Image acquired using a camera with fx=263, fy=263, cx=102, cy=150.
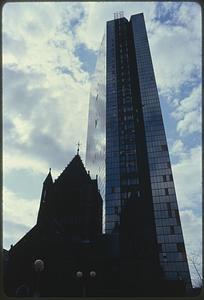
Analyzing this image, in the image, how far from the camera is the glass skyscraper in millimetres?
66500

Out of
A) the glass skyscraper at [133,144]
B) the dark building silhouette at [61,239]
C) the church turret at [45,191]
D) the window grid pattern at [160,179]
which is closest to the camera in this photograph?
the dark building silhouette at [61,239]

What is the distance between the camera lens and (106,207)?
72.6 m

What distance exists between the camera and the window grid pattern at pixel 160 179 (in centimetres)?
6391

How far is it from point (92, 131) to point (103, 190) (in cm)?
3247

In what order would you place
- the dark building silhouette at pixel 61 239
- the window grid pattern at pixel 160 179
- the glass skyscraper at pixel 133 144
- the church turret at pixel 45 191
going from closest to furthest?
the dark building silhouette at pixel 61 239, the church turret at pixel 45 191, the window grid pattern at pixel 160 179, the glass skyscraper at pixel 133 144

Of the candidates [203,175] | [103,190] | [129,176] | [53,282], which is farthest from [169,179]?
[203,175]

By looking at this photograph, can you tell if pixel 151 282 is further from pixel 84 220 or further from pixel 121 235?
pixel 84 220

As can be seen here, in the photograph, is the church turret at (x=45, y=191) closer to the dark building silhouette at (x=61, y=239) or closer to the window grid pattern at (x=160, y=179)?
the dark building silhouette at (x=61, y=239)

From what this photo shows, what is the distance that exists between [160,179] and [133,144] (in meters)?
→ 14.5

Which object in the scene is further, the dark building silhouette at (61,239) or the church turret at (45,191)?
the church turret at (45,191)

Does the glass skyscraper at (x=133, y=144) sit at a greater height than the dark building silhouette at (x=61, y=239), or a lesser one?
greater

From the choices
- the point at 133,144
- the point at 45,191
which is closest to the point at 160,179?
the point at 133,144

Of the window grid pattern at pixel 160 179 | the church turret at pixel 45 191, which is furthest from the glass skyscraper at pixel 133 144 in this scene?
the church turret at pixel 45 191

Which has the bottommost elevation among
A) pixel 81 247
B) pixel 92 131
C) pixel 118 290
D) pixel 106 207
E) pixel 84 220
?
pixel 118 290
